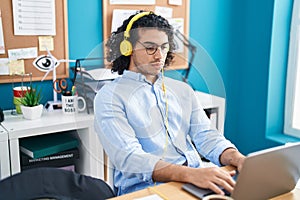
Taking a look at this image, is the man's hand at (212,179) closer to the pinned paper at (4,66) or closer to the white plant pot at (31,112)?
the white plant pot at (31,112)

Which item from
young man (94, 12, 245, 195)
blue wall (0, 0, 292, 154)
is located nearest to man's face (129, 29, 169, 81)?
young man (94, 12, 245, 195)

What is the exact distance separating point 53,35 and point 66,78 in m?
0.25

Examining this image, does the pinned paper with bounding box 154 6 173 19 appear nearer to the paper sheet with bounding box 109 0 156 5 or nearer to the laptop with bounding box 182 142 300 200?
the paper sheet with bounding box 109 0 156 5

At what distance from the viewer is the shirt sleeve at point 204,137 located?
1.40m

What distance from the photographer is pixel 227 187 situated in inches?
40.8

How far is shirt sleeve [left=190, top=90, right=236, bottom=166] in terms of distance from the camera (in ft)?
4.58

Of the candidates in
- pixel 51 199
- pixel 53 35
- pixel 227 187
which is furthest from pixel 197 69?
pixel 53 35

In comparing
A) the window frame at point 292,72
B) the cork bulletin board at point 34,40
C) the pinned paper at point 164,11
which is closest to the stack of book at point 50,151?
the cork bulletin board at point 34,40

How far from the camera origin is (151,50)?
1142 mm

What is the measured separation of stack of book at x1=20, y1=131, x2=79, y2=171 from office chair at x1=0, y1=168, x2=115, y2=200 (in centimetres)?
80

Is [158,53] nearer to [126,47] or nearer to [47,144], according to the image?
[126,47]

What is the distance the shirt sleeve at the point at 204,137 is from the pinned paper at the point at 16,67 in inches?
42.5

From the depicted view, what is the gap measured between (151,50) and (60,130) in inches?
32.3

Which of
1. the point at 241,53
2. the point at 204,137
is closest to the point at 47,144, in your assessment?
the point at 204,137
